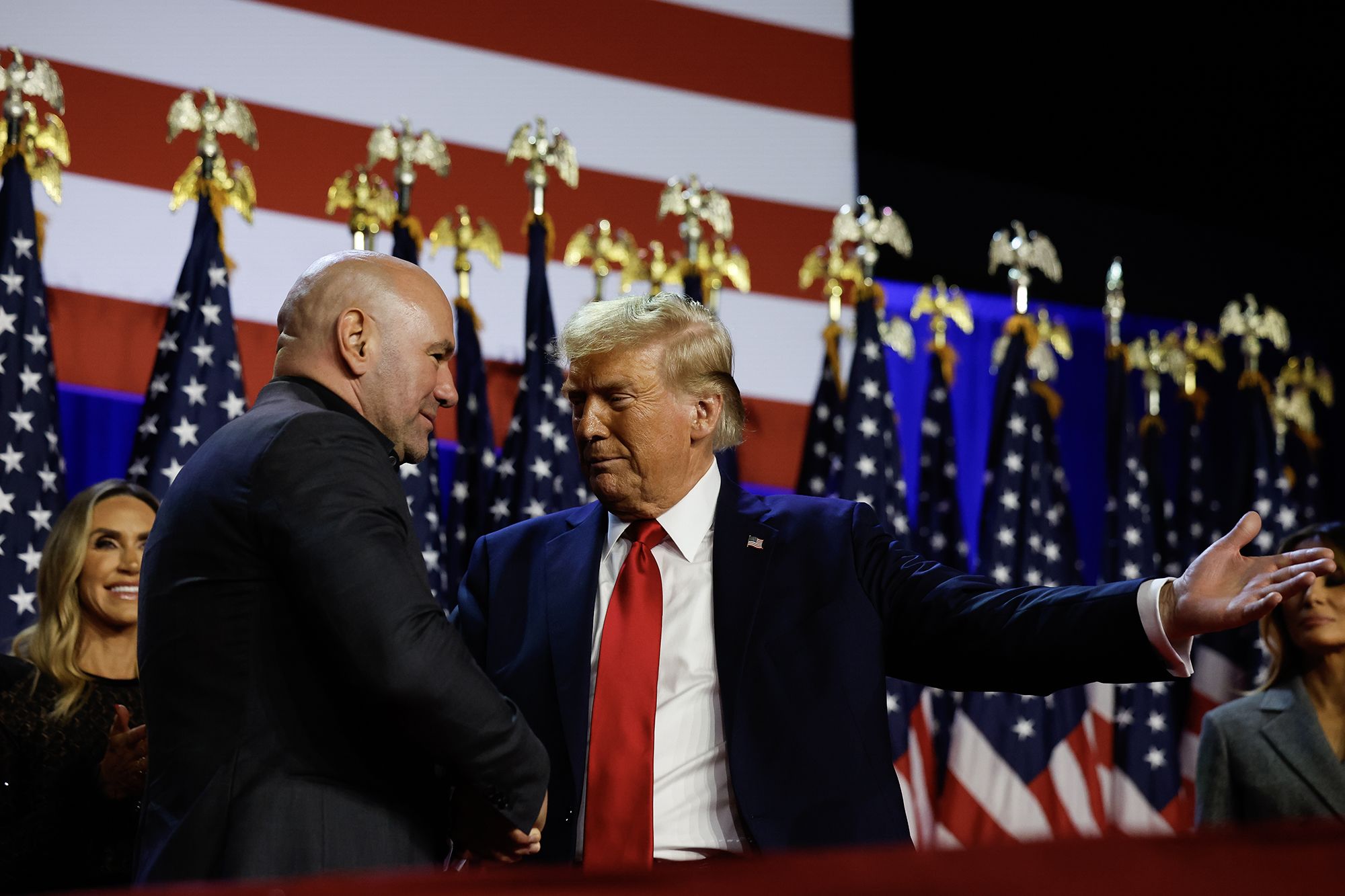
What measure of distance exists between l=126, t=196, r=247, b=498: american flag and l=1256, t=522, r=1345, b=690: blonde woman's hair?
9.40 ft

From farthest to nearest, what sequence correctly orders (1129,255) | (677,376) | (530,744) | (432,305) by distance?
(1129,255) < (677,376) < (432,305) < (530,744)

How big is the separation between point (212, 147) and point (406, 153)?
1.96ft

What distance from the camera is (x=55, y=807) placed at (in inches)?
106

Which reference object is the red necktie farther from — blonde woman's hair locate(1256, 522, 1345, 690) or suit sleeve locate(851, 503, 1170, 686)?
blonde woman's hair locate(1256, 522, 1345, 690)

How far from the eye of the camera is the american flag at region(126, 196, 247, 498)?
392 cm

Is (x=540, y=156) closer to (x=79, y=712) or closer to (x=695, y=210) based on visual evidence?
(x=695, y=210)

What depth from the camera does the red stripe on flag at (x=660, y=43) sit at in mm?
5125

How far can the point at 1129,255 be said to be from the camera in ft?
20.4

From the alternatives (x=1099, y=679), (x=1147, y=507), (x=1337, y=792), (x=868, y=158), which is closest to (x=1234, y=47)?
(x=868, y=158)

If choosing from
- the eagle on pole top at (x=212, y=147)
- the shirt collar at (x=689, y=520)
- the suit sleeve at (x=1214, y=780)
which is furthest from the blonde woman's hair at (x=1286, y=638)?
the eagle on pole top at (x=212, y=147)

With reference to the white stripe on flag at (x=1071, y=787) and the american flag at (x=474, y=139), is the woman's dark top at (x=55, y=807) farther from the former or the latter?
the white stripe on flag at (x=1071, y=787)

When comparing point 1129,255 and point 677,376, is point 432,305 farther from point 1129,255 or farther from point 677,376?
point 1129,255

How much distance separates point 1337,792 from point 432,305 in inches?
93.4

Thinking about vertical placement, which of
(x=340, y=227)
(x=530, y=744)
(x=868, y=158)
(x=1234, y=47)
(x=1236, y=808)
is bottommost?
(x=1236, y=808)
